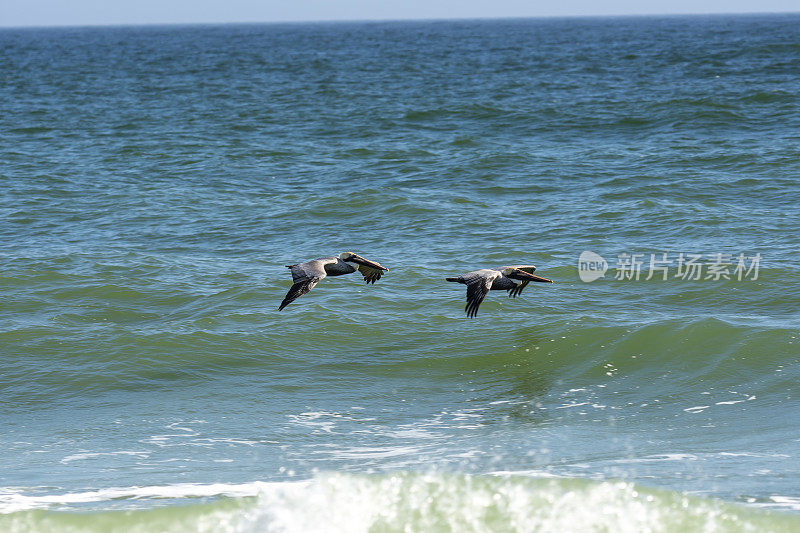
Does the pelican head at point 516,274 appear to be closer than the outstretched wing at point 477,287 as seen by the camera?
No

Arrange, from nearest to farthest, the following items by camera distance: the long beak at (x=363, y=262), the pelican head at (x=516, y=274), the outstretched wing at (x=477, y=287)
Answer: the outstretched wing at (x=477, y=287) → the long beak at (x=363, y=262) → the pelican head at (x=516, y=274)

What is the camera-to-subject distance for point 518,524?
8695mm

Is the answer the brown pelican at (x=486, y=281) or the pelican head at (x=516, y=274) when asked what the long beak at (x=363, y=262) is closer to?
the brown pelican at (x=486, y=281)

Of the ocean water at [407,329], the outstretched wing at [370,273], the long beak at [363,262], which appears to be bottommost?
the ocean water at [407,329]

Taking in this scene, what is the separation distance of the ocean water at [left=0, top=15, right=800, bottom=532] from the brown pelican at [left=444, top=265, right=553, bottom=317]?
153 centimetres

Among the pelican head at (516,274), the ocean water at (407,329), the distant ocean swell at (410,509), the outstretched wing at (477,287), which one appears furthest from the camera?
the pelican head at (516,274)

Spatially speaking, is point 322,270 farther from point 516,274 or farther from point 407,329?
point 407,329

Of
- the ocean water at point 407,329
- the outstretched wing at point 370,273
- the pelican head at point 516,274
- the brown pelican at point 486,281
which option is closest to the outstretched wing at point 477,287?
the brown pelican at point 486,281

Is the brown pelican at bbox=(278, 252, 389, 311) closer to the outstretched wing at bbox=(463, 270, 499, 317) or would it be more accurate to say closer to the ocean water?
the outstretched wing at bbox=(463, 270, 499, 317)

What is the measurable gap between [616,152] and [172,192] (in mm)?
13109

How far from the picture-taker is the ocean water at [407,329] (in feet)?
30.4

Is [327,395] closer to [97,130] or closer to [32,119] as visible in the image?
[97,130]

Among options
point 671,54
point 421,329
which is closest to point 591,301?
point 421,329

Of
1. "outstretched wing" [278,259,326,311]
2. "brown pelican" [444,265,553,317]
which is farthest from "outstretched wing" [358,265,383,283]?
"outstretched wing" [278,259,326,311]
